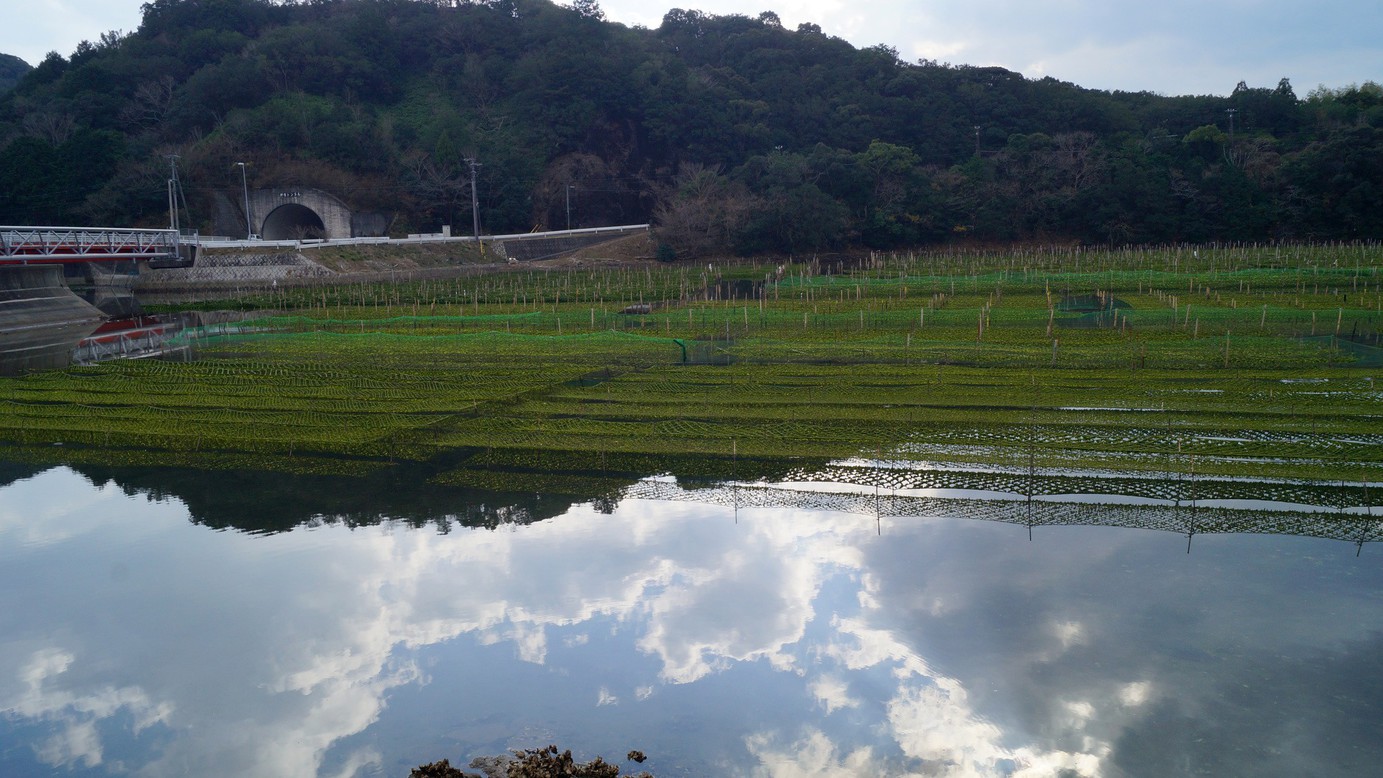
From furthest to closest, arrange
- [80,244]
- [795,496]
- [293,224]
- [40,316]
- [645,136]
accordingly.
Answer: [645,136]
[293,224]
[80,244]
[40,316]
[795,496]

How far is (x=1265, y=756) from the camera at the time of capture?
8125mm

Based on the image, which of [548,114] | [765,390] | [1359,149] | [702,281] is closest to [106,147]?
[548,114]

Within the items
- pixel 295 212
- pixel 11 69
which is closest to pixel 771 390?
pixel 295 212

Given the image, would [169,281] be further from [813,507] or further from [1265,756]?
[1265,756]

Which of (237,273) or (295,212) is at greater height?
(295,212)

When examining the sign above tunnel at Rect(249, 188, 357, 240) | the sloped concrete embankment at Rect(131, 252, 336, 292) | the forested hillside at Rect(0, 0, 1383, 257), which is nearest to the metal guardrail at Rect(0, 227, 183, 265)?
the sloped concrete embankment at Rect(131, 252, 336, 292)

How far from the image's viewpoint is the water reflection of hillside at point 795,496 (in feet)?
43.1

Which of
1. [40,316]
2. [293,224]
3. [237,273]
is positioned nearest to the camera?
[40,316]

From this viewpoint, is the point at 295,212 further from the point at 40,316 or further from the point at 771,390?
the point at 771,390

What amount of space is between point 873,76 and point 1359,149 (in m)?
46.4

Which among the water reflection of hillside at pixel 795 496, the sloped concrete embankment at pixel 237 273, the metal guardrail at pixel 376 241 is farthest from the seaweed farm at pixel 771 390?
the metal guardrail at pixel 376 241

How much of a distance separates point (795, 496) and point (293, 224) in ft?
217

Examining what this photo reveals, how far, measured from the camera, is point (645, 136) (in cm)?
9269

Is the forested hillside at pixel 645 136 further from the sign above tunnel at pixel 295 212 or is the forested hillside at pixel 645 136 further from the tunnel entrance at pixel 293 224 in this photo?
the tunnel entrance at pixel 293 224
